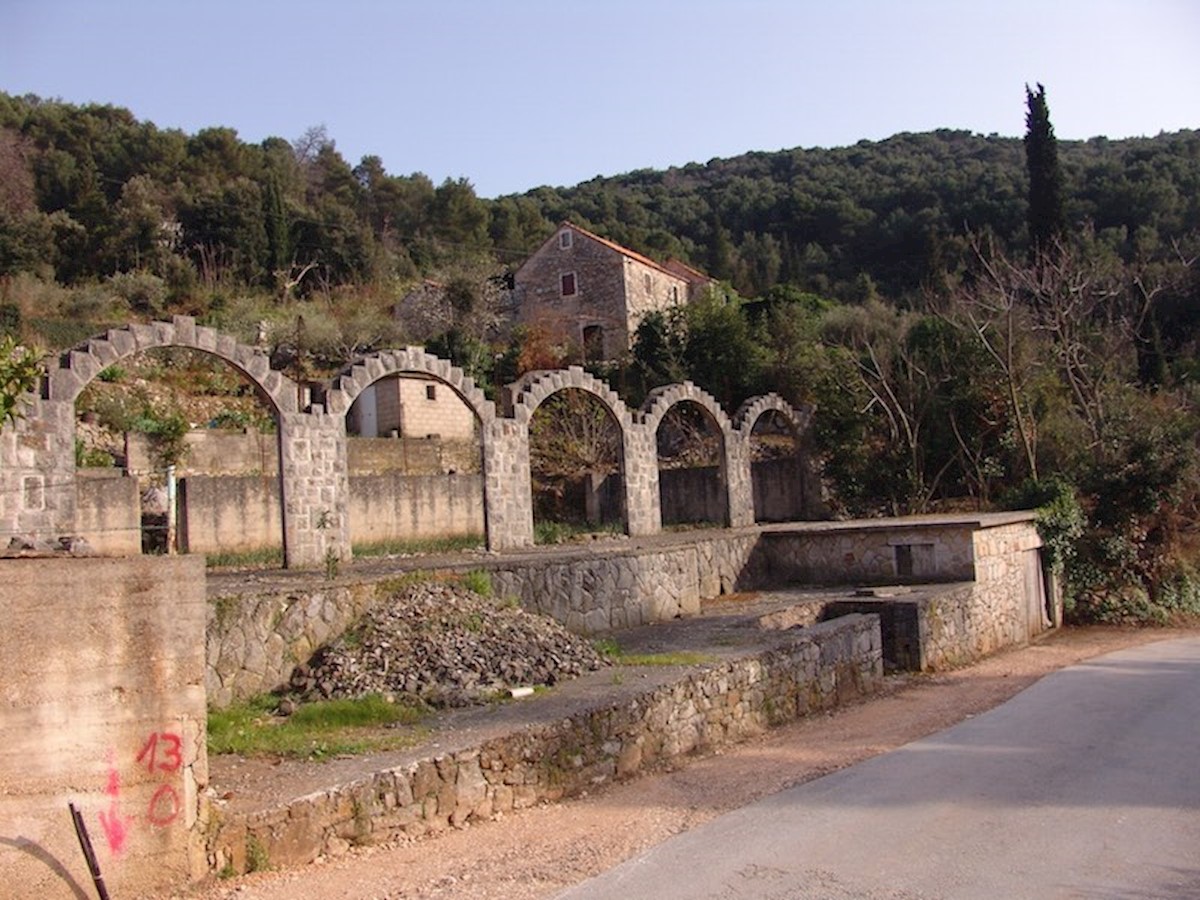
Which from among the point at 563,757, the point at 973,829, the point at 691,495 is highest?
the point at 691,495

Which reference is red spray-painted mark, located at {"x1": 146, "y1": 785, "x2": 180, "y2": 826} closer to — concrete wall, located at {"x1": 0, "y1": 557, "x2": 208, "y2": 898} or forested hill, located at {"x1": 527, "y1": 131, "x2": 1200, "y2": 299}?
concrete wall, located at {"x1": 0, "y1": 557, "x2": 208, "y2": 898}

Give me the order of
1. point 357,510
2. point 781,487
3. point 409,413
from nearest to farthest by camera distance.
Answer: point 357,510 → point 781,487 → point 409,413

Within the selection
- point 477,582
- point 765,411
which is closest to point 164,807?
point 477,582

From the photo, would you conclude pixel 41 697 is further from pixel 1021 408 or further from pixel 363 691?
pixel 1021 408

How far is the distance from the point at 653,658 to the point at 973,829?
439cm

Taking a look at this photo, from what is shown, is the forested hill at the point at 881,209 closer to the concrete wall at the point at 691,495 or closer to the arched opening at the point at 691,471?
the arched opening at the point at 691,471

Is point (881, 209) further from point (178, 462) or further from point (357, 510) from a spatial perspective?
point (178, 462)

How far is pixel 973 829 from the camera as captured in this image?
7.10m

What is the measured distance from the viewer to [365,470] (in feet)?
83.7

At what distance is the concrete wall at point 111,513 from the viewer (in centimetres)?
1752

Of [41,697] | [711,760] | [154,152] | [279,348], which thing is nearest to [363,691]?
[711,760]

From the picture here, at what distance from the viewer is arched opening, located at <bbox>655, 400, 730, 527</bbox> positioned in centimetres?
2220

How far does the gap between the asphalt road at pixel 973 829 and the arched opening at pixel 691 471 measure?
38.0 ft

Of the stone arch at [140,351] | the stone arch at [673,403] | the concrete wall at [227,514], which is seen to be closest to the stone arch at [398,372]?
the stone arch at [140,351]
